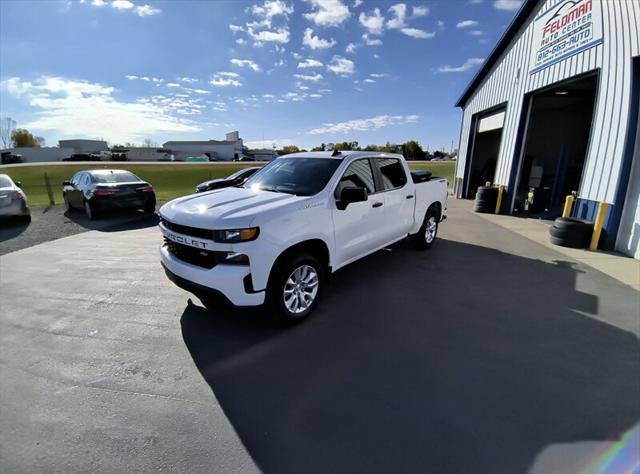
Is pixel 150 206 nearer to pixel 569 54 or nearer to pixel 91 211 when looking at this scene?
pixel 91 211

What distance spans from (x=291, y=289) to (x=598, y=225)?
6.86m

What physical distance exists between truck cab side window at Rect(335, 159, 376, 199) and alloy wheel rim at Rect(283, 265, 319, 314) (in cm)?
99

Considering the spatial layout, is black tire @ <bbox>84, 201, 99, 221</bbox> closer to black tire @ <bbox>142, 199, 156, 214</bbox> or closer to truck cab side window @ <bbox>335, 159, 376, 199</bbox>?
black tire @ <bbox>142, 199, 156, 214</bbox>

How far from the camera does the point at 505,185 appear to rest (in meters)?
10.9

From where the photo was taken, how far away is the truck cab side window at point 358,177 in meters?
3.97

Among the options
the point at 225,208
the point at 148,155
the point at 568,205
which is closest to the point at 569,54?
the point at 568,205

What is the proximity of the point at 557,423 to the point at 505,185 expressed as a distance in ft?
33.8

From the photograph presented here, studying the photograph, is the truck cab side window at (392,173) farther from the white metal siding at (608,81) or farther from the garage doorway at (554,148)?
the garage doorway at (554,148)

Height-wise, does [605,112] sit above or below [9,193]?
above

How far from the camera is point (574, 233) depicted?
6.57 metres

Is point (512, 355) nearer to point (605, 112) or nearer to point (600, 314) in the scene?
point (600, 314)

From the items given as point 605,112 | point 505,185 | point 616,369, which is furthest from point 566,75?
point 616,369

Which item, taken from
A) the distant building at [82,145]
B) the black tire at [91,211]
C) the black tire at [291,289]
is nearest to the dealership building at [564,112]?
the black tire at [291,289]

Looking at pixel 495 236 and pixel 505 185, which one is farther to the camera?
pixel 505 185
